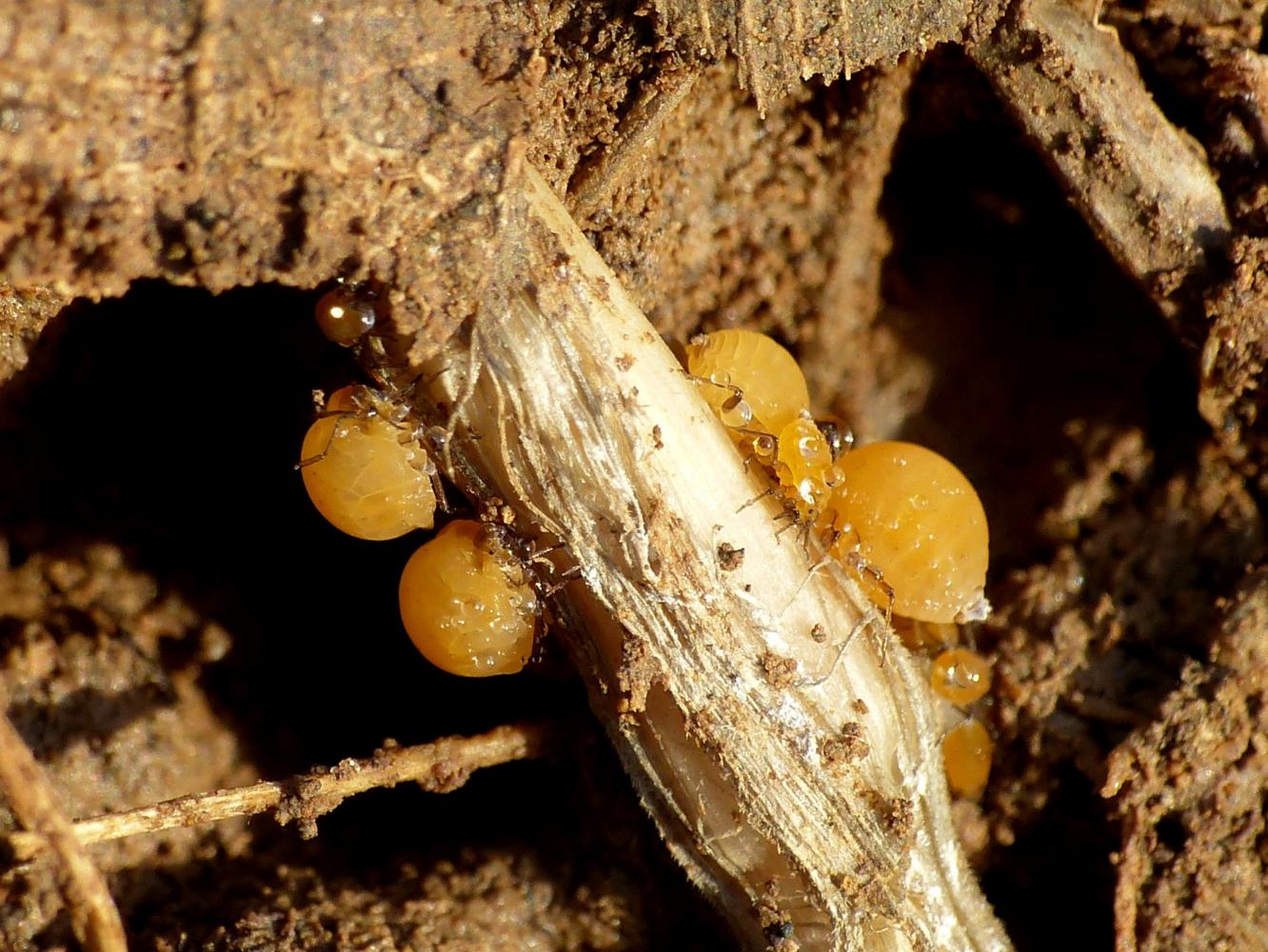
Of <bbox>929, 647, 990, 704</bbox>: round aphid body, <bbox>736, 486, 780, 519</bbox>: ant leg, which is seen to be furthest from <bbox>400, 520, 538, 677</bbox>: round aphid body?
<bbox>929, 647, 990, 704</bbox>: round aphid body

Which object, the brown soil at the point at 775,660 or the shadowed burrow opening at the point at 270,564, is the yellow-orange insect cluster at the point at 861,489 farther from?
the shadowed burrow opening at the point at 270,564

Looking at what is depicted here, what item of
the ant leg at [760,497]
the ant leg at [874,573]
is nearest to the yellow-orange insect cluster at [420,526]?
the ant leg at [760,497]

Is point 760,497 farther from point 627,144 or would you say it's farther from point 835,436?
Result: point 627,144

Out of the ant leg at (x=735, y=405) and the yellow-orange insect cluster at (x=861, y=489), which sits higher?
the ant leg at (x=735, y=405)

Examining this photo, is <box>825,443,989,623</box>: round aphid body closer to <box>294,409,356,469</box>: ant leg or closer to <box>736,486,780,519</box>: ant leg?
<box>736,486,780,519</box>: ant leg

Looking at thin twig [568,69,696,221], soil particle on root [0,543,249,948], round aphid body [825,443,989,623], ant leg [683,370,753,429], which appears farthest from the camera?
soil particle on root [0,543,249,948]

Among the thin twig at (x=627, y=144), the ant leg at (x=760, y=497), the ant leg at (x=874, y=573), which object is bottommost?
the ant leg at (x=874, y=573)
